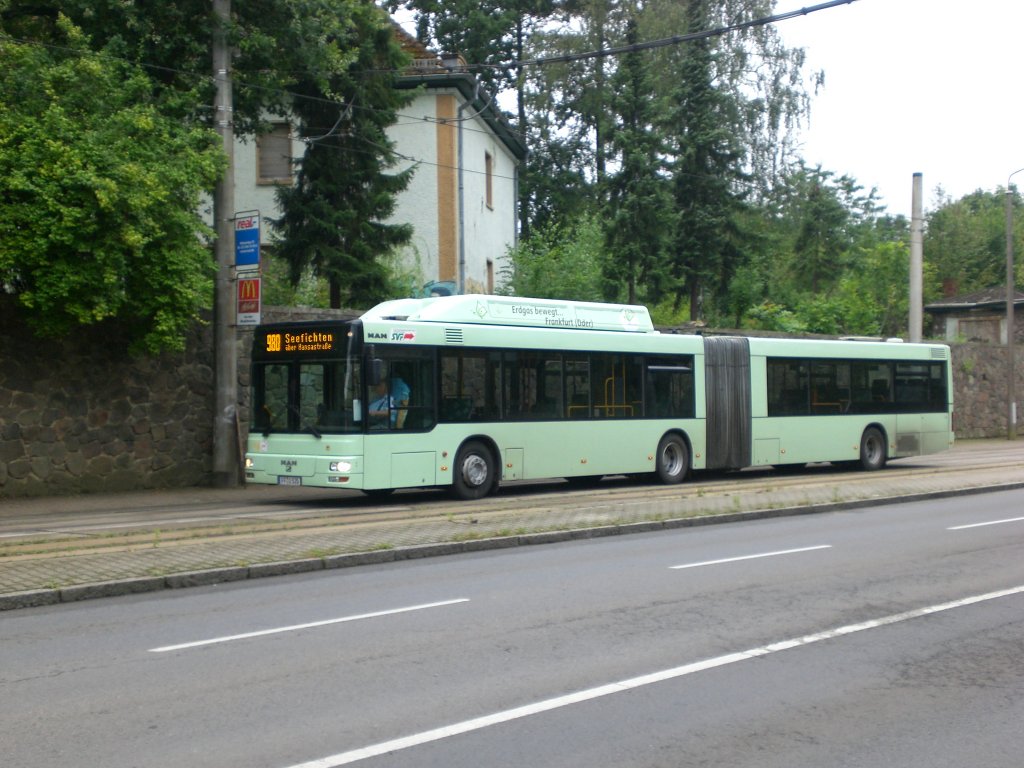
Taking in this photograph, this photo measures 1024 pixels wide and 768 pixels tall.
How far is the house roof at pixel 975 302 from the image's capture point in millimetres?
56406

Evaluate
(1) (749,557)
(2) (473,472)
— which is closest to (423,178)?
(2) (473,472)

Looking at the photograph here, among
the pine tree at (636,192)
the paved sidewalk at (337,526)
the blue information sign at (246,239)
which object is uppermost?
the pine tree at (636,192)

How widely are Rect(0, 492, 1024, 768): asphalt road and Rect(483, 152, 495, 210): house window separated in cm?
3001

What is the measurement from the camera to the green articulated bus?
17703 millimetres

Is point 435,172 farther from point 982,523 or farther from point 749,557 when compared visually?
point 749,557

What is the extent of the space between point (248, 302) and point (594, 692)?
14.6 metres

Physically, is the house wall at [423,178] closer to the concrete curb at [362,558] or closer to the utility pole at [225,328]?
the utility pole at [225,328]

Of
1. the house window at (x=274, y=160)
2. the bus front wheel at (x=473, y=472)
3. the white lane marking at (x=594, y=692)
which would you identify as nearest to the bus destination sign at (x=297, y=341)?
the bus front wheel at (x=473, y=472)

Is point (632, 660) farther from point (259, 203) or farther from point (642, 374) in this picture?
point (259, 203)

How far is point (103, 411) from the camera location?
64.4ft

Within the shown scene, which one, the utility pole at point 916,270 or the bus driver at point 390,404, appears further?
the utility pole at point 916,270

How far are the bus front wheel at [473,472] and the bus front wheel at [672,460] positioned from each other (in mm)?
4069

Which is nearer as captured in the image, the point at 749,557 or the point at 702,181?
the point at 749,557

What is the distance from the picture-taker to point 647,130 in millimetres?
37688
